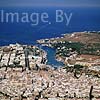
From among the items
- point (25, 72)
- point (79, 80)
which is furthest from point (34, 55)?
point (79, 80)

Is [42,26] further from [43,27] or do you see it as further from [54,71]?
[54,71]

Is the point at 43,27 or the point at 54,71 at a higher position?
the point at 43,27

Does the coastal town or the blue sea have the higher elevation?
the blue sea

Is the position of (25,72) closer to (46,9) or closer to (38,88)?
(38,88)

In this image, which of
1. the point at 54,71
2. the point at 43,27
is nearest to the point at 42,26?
the point at 43,27

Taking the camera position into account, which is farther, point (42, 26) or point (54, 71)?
point (42, 26)

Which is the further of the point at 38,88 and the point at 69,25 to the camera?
the point at 69,25
